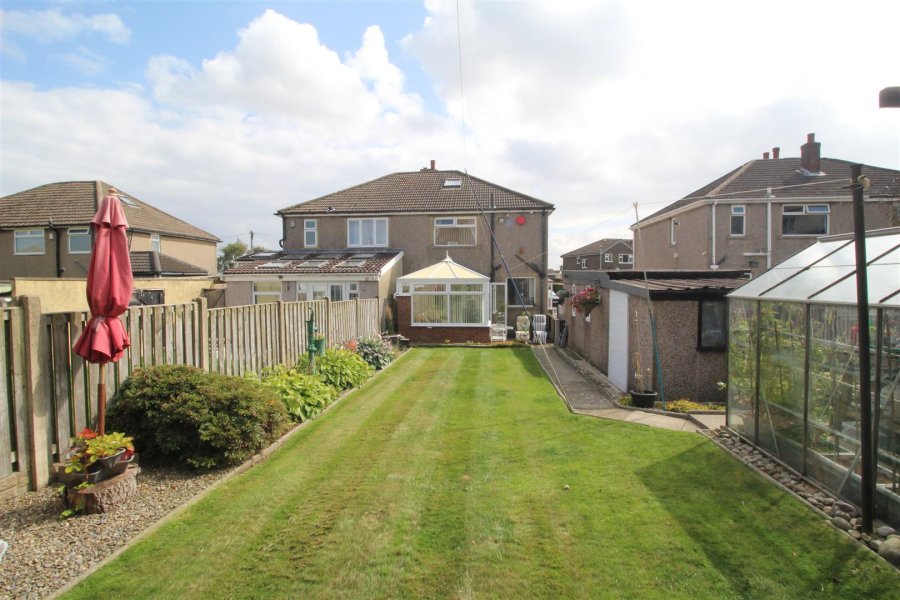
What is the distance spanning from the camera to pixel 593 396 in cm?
996

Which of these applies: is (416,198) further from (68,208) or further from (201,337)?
(201,337)

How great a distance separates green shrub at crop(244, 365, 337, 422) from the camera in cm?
756

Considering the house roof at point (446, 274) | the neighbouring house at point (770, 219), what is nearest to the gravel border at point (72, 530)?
the house roof at point (446, 274)

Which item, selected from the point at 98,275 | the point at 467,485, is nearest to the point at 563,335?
the point at 467,485

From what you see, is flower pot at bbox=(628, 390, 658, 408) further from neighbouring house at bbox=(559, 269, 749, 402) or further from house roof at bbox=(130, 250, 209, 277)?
house roof at bbox=(130, 250, 209, 277)

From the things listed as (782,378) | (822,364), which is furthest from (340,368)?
(822,364)

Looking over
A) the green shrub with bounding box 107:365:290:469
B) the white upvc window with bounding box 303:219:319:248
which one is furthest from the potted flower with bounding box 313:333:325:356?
the white upvc window with bounding box 303:219:319:248

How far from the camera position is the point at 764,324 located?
626cm

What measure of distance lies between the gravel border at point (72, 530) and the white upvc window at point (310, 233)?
2020 cm

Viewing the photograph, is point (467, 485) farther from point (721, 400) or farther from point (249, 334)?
point (721, 400)

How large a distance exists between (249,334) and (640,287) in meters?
7.13

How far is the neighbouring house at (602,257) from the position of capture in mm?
67500

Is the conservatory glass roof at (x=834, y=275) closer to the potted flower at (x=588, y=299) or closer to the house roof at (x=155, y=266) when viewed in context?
the potted flower at (x=588, y=299)

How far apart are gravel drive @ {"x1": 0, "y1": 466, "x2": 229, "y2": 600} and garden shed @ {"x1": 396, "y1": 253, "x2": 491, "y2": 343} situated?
14728mm
